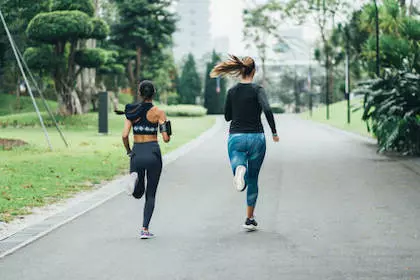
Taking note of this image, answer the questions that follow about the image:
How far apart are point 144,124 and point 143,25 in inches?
2220

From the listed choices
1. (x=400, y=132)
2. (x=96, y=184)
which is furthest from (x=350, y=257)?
(x=400, y=132)

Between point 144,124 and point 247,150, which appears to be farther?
point 247,150

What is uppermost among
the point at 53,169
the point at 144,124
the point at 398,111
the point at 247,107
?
the point at 247,107

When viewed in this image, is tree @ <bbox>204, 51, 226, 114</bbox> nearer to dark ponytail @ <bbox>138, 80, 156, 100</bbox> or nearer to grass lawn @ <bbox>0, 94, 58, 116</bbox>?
grass lawn @ <bbox>0, 94, 58, 116</bbox>

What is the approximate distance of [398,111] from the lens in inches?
833

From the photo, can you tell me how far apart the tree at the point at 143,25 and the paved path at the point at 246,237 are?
4905cm

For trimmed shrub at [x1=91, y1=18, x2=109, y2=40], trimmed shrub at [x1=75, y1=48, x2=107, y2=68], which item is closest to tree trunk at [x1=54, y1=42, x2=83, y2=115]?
trimmed shrub at [x1=75, y1=48, x2=107, y2=68]

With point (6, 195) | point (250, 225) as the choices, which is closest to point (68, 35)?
point (6, 195)

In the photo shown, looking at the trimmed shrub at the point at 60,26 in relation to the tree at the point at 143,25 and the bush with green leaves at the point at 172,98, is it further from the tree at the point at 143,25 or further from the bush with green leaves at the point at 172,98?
the bush with green leaves at the point at 172,98

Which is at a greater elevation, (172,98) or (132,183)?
(132,183)

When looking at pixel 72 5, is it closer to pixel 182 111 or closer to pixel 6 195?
pixel 6 195

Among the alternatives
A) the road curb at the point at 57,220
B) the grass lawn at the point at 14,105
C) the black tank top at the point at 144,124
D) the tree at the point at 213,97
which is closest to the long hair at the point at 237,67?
the black tank top at the point at 144,124

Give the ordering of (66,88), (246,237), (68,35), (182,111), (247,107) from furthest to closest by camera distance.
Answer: (182,111)
(66,88)
(68,35)
(247,107)
(246,237)

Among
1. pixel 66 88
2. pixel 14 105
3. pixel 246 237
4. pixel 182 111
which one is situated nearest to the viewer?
pixel 246 237
